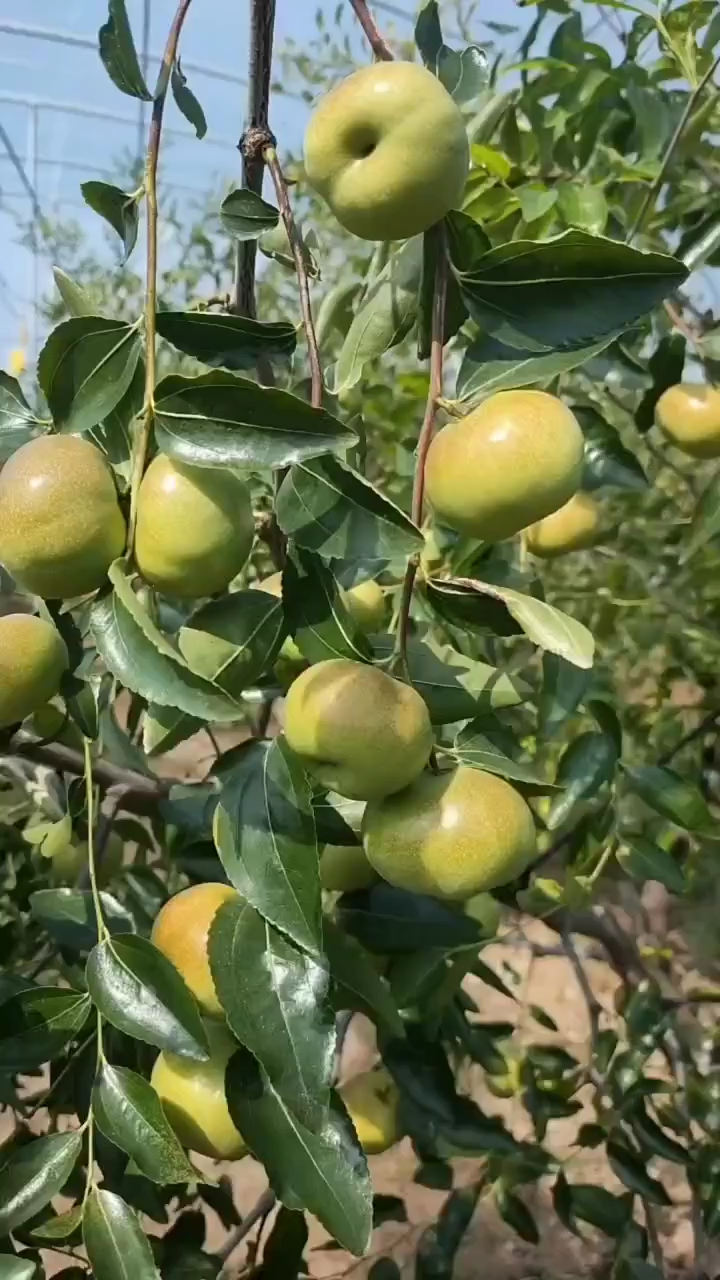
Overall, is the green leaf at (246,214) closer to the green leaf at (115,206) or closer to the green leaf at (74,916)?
the green leaf at (115,206)

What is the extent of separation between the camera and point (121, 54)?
1.59 feet

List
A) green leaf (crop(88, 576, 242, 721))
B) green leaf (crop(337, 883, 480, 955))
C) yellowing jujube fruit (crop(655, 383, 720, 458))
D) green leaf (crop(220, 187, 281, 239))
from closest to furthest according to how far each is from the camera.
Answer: green leaf (crop(88, 576, 242, 721))
green leaf (crop(220, 187, 281, 239))
green leaf (crop(337, 883, 480, 955))
yellowing jujube fruit (crop(655, 383, 720, 458))

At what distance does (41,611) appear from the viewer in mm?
533

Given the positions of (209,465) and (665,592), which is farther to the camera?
(665,592)

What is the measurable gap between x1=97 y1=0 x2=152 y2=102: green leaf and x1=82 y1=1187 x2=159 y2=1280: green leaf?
1.62 feet

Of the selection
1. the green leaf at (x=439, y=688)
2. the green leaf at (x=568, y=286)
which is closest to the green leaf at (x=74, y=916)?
the green leaf at (x=439, y=688)

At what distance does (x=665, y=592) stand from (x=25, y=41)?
6394 mm

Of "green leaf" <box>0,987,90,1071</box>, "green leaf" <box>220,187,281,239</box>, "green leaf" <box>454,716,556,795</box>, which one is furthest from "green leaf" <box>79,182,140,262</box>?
"green leaf" <box>0,987,90,1071</box>

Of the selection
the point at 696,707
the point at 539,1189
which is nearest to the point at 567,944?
the point at 696,707

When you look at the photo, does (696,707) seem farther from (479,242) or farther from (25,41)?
(25,41)

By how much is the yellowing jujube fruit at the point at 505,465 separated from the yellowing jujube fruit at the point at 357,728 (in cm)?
7

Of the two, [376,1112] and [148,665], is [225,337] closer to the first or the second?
[148,665]

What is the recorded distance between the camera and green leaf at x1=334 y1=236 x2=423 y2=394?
20.1 inches

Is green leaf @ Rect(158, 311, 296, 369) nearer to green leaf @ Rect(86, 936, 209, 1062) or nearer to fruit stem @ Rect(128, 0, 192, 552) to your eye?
fruit stem @ Rect(128, 0, 192, 552)
